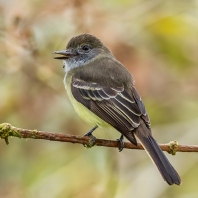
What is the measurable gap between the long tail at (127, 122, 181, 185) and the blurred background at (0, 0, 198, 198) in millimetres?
393

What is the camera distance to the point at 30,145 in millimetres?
5727

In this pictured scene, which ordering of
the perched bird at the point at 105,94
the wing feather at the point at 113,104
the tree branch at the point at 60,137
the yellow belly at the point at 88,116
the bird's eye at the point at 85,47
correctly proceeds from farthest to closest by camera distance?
1. the bird's eye at the point at 85,47
2. the yellow belly at the point at 88,116
3. the wing feather at the point at 113,104
4. the perched bird at the point at 105,94
5. the tree branch at the point at 60,137

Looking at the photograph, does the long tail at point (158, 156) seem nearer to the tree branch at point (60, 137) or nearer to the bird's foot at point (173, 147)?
the tree branch at point (60, 137)

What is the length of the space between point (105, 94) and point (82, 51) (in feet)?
3.12

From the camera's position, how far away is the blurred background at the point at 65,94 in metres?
4.91

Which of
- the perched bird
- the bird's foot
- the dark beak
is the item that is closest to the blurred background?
the dark beak

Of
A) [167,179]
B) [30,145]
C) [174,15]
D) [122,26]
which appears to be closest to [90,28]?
[122,26]

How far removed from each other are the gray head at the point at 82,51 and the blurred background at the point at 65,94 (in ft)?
0.34

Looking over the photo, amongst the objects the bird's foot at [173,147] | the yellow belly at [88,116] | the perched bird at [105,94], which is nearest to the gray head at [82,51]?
the perched bird at [105,94]


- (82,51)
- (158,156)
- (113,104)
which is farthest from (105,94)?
(82,51)

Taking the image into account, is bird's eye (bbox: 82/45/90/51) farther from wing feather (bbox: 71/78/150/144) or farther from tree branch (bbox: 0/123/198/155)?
tree branch (bbox: 0/123/198/155)

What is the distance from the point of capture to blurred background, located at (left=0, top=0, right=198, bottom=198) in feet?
16.1

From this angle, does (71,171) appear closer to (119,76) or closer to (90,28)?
(119,76)

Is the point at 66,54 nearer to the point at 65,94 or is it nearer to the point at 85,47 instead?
→ the point at 85,47
